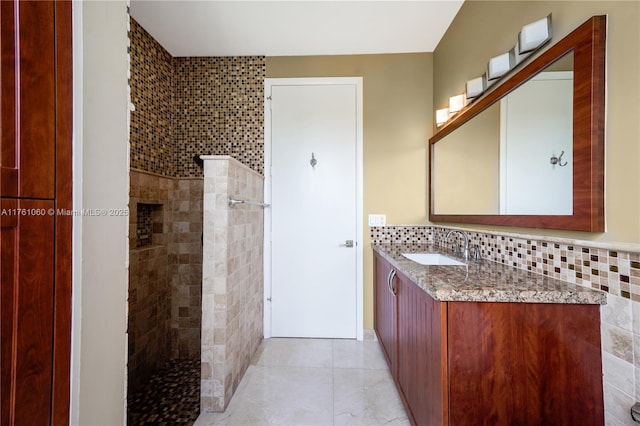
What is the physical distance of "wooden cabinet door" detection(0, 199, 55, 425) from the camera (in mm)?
546

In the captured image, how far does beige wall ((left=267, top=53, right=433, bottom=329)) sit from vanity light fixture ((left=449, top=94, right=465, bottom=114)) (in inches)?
18.4

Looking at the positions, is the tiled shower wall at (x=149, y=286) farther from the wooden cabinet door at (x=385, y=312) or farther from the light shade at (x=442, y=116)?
the light shade at (x=442, y=116)

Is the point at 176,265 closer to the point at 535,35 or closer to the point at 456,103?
the point at 456,103

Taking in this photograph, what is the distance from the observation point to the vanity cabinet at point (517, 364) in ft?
3.00

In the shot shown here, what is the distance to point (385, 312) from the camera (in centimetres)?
196

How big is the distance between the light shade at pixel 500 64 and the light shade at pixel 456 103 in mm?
364

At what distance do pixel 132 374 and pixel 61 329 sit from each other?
1608 millimetres

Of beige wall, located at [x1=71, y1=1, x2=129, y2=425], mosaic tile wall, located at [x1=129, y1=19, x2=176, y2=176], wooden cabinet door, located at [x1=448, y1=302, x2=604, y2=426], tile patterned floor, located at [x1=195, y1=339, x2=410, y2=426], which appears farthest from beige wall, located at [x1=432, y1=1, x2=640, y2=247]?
mosaic tile wall, located at [x1=129, y1=19, x2=176, y2=176]

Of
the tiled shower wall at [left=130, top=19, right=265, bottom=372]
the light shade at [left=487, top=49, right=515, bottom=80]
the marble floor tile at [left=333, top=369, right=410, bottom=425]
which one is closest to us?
the light shade at [left=487, top=49, right=515, bottom=80]

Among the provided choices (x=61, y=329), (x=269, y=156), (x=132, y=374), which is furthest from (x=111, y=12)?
(x=132, y=374)

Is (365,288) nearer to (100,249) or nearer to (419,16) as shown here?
(100,249)

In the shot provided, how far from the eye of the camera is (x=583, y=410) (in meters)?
0.91

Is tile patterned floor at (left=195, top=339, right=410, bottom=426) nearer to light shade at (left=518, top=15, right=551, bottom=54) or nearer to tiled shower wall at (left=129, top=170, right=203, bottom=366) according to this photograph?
tiled shower wall at (left=129, top=170, right=203, bottom=366)

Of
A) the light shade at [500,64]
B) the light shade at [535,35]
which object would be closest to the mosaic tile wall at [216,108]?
the light shade at [500,64]
